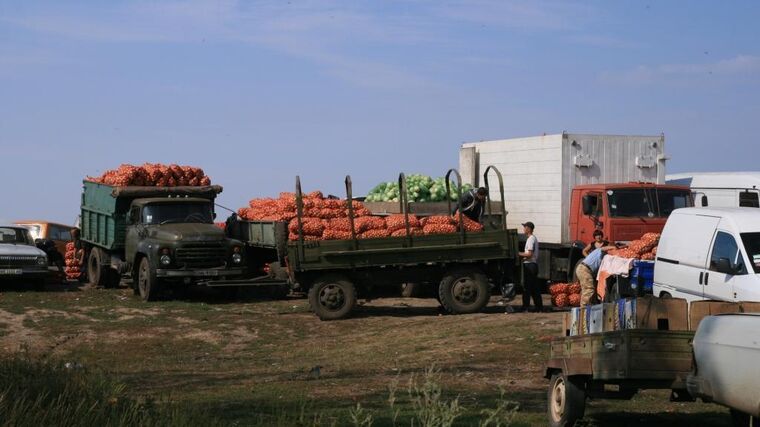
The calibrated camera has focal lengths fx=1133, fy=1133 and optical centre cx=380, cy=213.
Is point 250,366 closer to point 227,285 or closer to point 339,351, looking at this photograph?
point 339,351

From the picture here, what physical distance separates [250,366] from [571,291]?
8.17 meters

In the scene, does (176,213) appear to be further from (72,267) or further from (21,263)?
(72,267)

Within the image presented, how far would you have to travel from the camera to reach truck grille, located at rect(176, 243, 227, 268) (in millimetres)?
23141

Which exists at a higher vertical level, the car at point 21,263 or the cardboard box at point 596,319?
the car at point 21,263

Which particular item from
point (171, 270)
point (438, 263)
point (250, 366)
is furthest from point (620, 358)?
point (171, 270)

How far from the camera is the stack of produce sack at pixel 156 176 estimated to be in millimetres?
25891

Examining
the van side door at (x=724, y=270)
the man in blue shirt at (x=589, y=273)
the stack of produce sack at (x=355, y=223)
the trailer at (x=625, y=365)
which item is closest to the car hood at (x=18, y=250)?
the stack of produce sack at (x=355, y=223)

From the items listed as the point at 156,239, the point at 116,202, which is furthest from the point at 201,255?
the point at 116,202

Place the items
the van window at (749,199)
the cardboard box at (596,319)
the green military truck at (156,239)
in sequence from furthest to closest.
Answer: the van window at (749,199) → the green military truck at (156,239) → the cardboard box at (596,319)

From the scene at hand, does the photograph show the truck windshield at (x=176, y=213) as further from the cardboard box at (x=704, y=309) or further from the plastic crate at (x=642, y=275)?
the cardboard box at (x=704, y=309)

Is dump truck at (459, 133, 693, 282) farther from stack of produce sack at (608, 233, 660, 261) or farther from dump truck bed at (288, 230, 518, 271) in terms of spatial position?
dump truck bed at (288, 230, 518, 271)

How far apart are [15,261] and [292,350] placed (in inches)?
409

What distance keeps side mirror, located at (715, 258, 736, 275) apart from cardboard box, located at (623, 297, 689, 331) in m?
5.03

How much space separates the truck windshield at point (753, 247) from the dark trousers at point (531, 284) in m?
6.38
